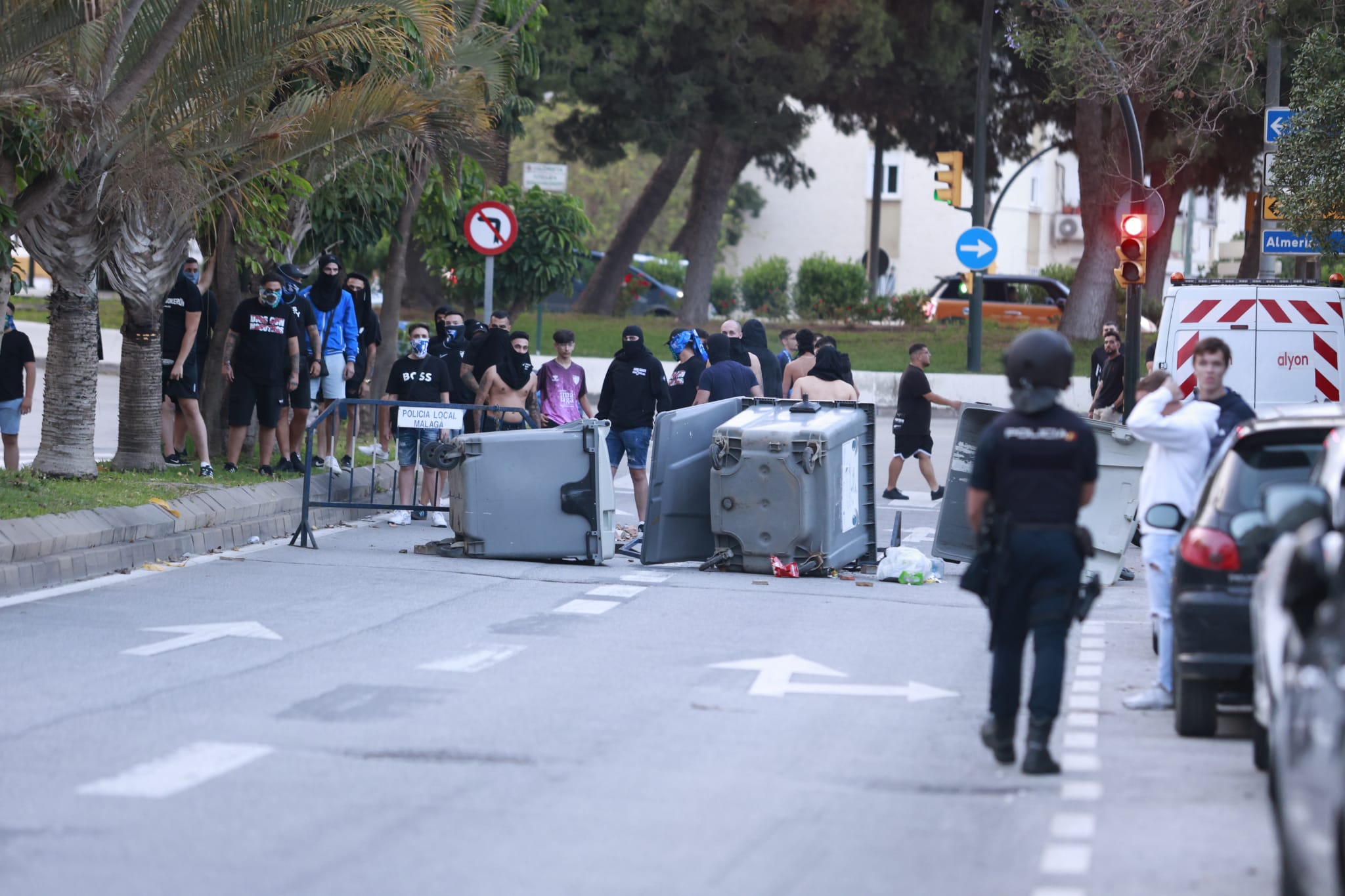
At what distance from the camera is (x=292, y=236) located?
1839 centimetres

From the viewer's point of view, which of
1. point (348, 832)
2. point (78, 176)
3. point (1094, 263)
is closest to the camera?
point (348, 832)

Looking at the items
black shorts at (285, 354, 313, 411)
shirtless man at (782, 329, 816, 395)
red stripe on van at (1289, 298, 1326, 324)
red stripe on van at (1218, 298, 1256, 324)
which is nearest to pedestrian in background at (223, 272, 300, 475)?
black shorts at (285, 354, 313, 411)

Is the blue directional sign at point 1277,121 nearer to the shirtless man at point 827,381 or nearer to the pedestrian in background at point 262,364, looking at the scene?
the shirtless man at point 827,381

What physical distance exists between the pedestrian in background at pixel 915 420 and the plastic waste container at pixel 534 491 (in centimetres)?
600

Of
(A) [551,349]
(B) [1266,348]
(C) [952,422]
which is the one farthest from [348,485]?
(A) [551,349]

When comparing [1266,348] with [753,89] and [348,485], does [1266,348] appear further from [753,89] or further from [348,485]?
[753,89]

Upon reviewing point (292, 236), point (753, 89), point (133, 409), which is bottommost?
point (133, 409)

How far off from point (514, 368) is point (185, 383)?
2.99m

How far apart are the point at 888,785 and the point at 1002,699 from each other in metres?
0.57

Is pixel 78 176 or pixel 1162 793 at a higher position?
pixel 78 176

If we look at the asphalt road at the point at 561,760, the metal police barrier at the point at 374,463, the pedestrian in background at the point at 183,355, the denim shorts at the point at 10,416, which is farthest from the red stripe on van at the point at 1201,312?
the denim shorts at the point at 10,416

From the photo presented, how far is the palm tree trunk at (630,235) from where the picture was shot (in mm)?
39062

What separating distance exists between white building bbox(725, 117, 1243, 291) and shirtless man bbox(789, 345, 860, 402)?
49.0 meters

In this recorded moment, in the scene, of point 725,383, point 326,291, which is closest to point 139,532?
point 326,291
